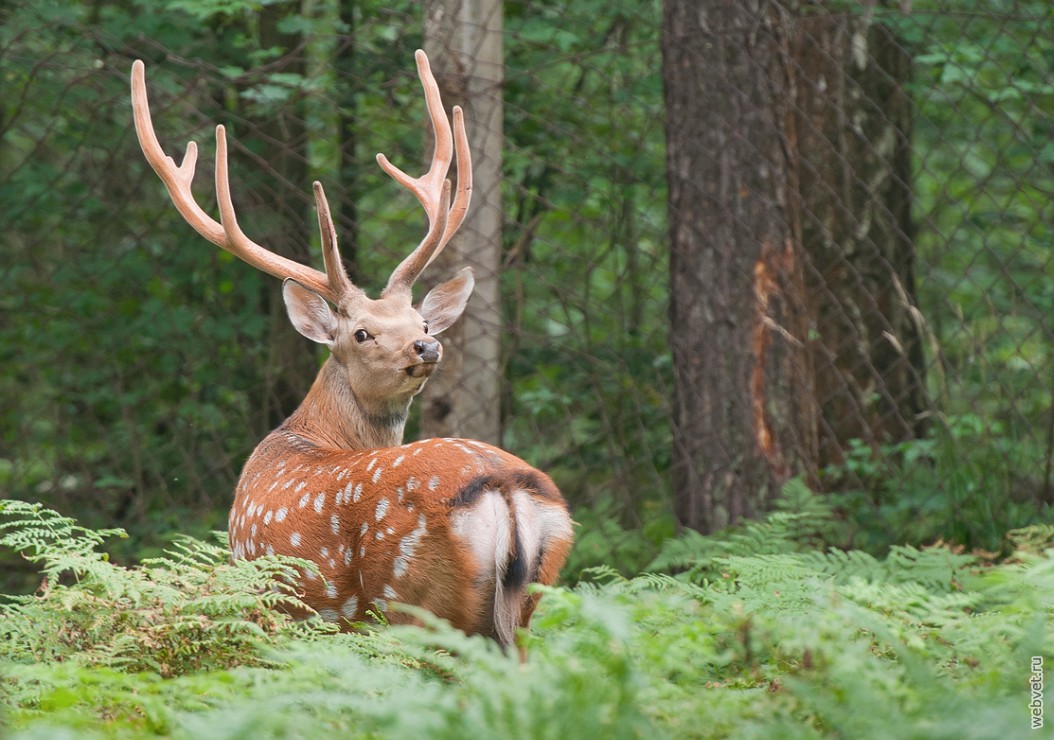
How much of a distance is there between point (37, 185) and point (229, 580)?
5.26 m

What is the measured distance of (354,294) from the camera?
567 cm

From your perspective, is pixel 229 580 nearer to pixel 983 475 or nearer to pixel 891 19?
pixel 983 475

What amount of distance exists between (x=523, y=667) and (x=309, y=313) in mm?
3367

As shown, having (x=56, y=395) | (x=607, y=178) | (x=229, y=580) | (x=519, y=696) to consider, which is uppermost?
(x=607, y=178)

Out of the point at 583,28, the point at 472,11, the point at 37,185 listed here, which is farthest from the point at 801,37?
the point at 37,185

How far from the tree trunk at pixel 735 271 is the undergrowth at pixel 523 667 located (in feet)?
7.15

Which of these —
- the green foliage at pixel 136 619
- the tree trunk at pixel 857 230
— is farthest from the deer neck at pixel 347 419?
the tree trunk at pixel 857 230

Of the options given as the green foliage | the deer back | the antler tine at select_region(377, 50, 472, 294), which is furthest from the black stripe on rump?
the antler tine at select_region(377, 50, 472, 294)

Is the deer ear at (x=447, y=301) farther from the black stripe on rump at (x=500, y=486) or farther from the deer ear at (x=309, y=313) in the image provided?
the black stripe on rump at (x=500, y=486)

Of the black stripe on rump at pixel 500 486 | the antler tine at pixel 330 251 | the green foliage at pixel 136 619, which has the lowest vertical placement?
the green foliage at pixel 136 619

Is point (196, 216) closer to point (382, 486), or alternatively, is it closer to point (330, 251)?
point (330, 251)

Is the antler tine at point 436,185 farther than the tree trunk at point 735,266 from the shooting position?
No

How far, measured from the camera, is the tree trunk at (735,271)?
6273 millimetres

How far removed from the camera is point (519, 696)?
2.35 meters
